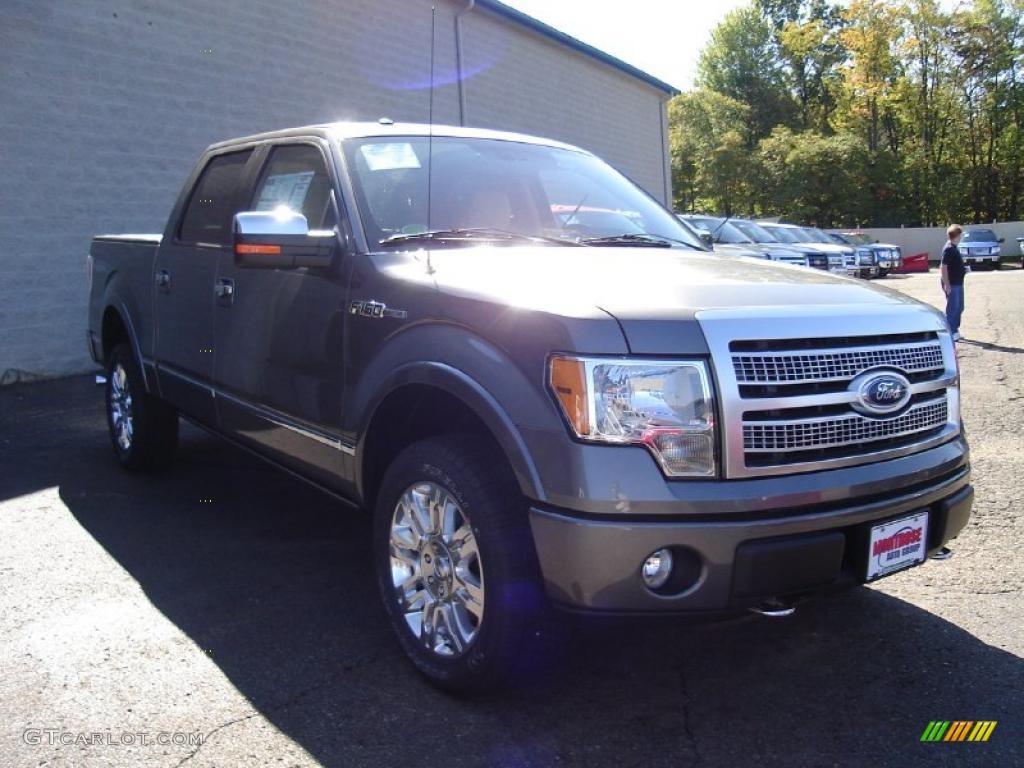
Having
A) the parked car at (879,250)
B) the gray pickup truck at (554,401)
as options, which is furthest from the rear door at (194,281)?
the parked car at (879,250)

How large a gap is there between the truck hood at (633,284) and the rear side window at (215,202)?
65.2 inches

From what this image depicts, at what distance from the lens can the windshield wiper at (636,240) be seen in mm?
3788

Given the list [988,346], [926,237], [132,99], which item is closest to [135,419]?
[132,99]

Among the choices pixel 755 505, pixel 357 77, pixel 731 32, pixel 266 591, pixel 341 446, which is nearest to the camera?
pixel 755 505

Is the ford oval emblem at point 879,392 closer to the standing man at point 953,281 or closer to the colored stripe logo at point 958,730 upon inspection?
the colored stripe logo at point 958,730

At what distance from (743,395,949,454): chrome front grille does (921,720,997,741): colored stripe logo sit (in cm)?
90

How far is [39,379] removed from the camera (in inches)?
382

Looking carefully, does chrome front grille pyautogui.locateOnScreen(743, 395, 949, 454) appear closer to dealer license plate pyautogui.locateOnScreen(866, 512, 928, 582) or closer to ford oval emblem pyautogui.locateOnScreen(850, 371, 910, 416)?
ford oval emblem pyautogui.locateOnScreen(850, 371, 910, 416)

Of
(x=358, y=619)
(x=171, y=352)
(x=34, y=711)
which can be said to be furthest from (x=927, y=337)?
Result: (x=171, y=352)

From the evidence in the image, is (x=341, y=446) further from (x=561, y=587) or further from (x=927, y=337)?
(x=927, y=337)

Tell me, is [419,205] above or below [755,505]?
above

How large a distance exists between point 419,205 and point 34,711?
2265mm

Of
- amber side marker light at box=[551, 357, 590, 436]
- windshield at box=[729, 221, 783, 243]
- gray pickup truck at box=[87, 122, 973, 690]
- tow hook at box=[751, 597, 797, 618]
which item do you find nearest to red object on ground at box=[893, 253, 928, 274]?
windshield at box=[729, 221, 783, 243]

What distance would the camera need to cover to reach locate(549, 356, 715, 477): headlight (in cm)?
251
